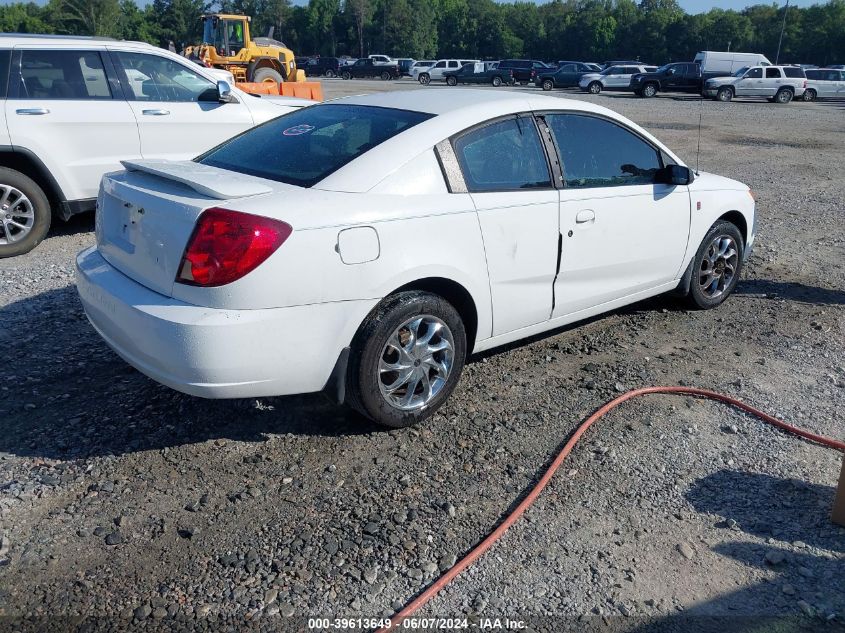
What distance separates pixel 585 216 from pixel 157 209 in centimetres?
238

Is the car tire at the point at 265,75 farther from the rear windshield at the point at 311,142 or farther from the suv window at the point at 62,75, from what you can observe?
the rear windshield at the point at 311,142

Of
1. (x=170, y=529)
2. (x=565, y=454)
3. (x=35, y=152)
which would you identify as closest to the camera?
(x=170, y=529)

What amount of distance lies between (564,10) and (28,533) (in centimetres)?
10482

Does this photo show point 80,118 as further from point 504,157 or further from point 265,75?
point 265,75

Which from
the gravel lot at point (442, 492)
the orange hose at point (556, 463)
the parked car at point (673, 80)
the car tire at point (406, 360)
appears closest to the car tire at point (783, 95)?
the parked car at point (673, 80)

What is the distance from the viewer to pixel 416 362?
3.96m

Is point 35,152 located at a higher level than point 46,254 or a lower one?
higher

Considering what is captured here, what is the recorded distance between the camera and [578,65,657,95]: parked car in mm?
41719

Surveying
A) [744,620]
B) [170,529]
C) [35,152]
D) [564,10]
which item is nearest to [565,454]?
[744,620]

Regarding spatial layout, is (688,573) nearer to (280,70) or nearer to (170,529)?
(170,529)

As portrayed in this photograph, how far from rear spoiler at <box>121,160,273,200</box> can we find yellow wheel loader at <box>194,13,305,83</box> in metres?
24.3

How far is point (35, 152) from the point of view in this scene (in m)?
6.97

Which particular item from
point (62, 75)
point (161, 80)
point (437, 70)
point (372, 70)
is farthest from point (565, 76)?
point (62, 75)

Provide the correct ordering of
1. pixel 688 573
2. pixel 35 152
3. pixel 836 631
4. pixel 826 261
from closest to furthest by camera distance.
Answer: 1. pixel 836 631
2. pixel 688 573
3. pixel 35 152
4. pixel 826 261
